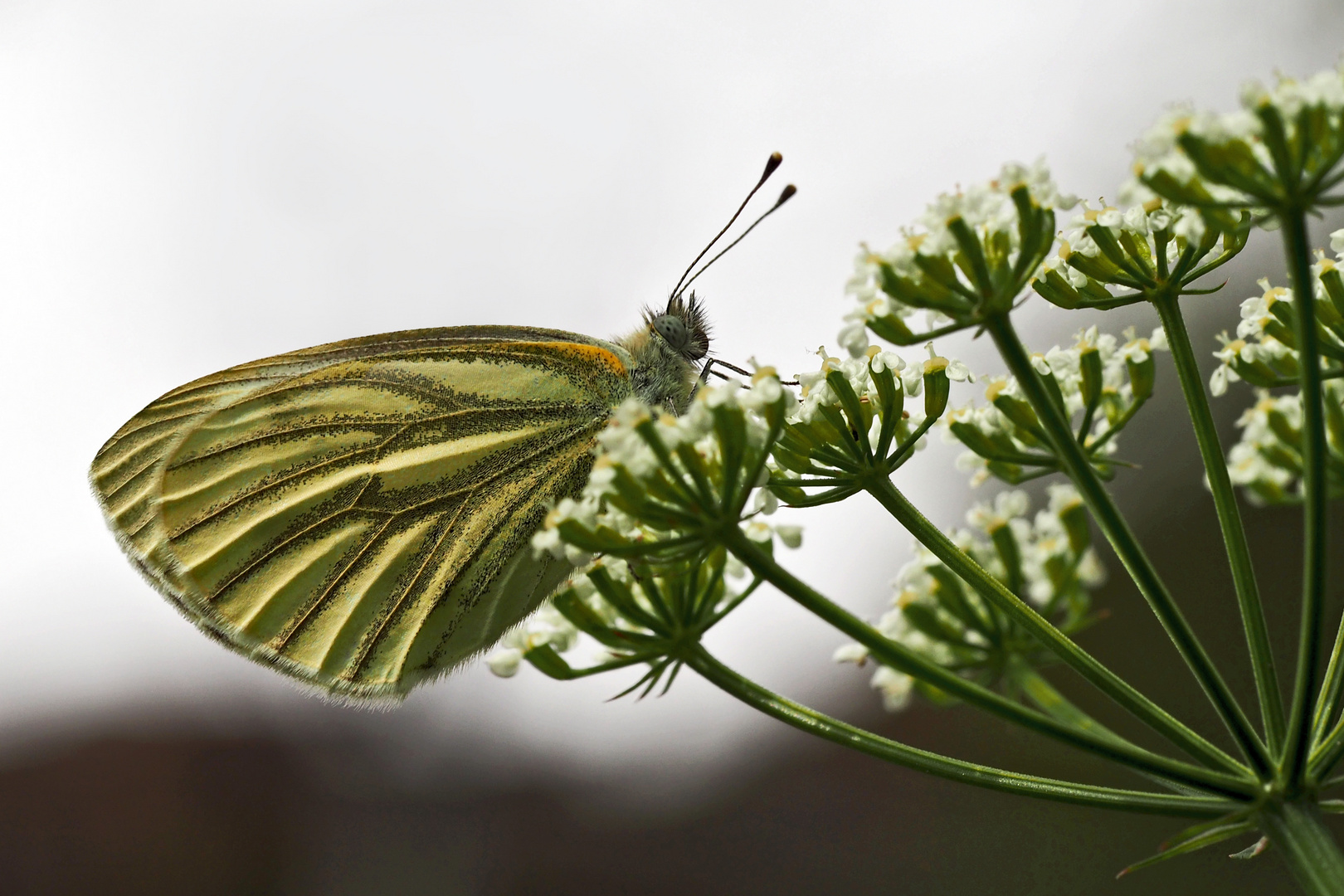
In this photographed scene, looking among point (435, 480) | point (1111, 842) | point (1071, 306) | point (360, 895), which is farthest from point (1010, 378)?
point (360, 895)

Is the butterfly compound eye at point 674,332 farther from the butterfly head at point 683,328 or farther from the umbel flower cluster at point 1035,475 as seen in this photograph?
the umbel flower cluster at point 1035,475

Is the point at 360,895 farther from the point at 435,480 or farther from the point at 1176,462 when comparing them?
the point at 1176,462

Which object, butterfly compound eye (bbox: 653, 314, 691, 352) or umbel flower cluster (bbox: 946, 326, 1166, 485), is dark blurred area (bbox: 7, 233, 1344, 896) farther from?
umbel flower cluster (bbox: 946, 326, 1166, 485)

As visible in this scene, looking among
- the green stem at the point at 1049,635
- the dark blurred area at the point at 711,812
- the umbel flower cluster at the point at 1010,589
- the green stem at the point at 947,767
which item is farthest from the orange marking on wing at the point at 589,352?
the dark blurred area at the point at 711,812

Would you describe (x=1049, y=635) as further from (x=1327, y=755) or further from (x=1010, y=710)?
(x=1327, y=755)

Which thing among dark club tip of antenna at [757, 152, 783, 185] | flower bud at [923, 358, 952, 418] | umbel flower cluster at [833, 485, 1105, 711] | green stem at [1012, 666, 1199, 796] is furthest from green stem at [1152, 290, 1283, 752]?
dark club tip of antenna at [757, 152, 783, 185]

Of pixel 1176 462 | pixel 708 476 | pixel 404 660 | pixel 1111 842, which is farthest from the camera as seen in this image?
pixel 1176 462
